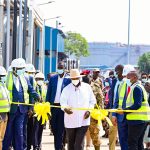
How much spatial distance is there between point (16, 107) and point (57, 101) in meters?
1.17

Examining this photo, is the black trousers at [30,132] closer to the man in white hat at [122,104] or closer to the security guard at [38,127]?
Result: the security guard at [38,127]

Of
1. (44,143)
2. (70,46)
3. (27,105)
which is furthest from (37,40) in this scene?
(70,46)

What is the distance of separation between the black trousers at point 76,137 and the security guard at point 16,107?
1.40 meters

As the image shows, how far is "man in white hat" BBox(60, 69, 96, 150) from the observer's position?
35.9 feet

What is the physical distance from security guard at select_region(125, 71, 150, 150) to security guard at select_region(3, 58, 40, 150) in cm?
239

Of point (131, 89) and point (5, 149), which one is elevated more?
point (131, 89)

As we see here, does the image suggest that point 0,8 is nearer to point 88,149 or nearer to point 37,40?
point 88,149

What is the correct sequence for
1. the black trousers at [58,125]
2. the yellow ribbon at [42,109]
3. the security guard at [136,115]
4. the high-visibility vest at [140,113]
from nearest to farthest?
the security guard at [136,115] < the high-visibility vest at [140,113] < the yellow ribbon at [42,109] < the black trousers at [58,125]

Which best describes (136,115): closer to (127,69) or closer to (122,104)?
(122,104)

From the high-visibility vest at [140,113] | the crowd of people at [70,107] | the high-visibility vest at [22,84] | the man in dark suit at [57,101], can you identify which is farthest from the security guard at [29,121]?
the high-visibility vest at [140,113]

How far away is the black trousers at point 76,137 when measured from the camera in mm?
10914

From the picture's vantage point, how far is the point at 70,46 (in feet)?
374

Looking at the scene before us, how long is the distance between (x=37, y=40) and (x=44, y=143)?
4090 centimetres

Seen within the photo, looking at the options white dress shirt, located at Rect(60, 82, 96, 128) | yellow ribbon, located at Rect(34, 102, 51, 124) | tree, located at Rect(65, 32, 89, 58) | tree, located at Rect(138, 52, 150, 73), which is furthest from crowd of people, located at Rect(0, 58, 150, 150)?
tree, located at Rect(138, 52, 150, 73)
